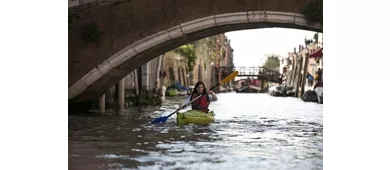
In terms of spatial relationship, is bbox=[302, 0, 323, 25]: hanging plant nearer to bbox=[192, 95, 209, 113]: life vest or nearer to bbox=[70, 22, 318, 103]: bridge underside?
bbox=[70, 22, 318, 103]: bridge underside

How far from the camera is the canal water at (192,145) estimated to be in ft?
17.3

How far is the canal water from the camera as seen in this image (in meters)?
5.27

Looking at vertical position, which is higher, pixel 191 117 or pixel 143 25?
pixel 143 25

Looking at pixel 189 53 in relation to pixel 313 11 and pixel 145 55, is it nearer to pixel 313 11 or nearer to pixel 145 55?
pixel 145 55

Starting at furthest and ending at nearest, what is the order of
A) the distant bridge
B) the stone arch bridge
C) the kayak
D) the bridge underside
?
the distant bridge
the bridge underside
the stone arch bridge
the kayak

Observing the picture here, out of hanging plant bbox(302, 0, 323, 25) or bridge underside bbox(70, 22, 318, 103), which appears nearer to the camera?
hanging plant bbox(302, 0, 323, 25)

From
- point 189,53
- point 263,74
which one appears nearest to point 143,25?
point 189,53

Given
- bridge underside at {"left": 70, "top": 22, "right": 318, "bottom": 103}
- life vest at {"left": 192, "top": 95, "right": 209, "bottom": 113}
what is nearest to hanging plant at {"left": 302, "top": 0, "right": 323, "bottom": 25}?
bridge underside at {"left": 70, "top": 22, "right": 318, "bottom": 103}

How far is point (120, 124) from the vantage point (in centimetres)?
970

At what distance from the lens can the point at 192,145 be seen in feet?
22.0

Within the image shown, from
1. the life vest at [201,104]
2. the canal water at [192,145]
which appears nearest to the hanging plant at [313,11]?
the canal water at [192,145]

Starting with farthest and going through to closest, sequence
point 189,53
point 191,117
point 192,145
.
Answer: point 189,53
point 191,117
point 192,145
